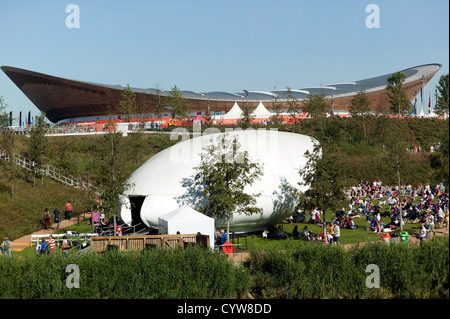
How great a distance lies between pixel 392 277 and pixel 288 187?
312 inches

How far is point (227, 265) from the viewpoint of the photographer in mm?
15117

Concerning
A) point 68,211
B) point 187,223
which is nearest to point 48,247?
point 187,223

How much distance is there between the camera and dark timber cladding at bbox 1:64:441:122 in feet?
251

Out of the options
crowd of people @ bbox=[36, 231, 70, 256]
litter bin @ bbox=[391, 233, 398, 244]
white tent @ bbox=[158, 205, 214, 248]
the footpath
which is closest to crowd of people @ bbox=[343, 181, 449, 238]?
litter bin @ bbox=[391, 233, 398, 244]

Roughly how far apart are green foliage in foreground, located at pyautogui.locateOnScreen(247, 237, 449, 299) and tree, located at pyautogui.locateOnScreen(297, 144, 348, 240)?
19.5ft

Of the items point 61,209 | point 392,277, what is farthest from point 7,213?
point 392,277

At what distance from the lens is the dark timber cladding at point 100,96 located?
76.6 metres

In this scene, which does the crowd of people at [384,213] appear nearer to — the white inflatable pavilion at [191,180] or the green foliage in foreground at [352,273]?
the white inflatable pavilion at [191,180]

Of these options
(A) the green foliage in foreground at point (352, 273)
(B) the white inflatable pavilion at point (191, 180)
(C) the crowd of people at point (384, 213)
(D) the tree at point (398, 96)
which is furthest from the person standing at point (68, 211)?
(D) the tree at point (398, 96)

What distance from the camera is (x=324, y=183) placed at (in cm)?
2208

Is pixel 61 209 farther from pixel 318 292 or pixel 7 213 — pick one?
pixel 318 292

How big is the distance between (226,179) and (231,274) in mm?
6961

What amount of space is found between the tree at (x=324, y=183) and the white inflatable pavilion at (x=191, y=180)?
Answer: 747 mm

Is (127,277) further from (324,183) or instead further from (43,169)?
(43,169)
